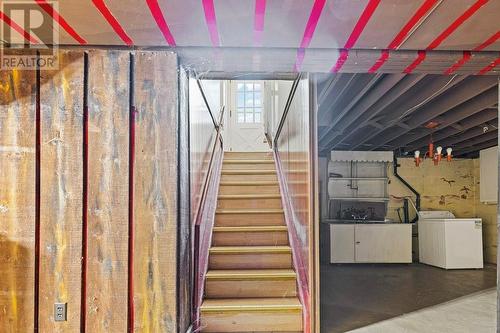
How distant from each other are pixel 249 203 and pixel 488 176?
5.64 m

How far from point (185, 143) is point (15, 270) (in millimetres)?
1294

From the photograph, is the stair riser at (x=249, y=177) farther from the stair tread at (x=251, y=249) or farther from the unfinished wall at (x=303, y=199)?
the stair tread at (x=251, y=249)

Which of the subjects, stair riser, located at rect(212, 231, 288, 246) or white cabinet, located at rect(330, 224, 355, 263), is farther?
white cabinet, located at rect(330, 224, 355, 263)

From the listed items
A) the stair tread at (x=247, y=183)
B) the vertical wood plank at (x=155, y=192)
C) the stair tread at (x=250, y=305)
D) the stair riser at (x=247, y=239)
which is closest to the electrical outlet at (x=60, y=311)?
the vertical wood plank at (x=155, y=192)

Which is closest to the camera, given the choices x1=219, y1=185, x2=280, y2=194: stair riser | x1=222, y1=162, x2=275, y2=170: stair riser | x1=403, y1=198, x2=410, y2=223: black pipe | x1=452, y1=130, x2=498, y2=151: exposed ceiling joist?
x1=219, y1=185, x2=280, y2=194: stair riser

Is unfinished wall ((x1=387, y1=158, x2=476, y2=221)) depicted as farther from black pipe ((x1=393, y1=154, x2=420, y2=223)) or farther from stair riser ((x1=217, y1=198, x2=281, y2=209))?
stair riser ((x1=217, y1=198, x2=281, y2=209))

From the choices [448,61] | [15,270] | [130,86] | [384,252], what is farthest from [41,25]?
[384,252]

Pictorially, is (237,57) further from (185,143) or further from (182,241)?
(182,241)

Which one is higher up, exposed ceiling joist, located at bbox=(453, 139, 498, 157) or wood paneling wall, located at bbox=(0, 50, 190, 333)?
exposed ceiling joist, located at bbox=(453, 139, 498, 157)

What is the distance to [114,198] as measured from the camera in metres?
2.50

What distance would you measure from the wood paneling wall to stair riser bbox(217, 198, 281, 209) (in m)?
2.44

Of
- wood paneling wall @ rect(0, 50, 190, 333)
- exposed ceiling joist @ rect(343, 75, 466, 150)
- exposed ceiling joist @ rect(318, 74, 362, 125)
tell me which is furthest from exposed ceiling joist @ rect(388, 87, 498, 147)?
wood paneling wall @ rect(0, 50, 190, 333)

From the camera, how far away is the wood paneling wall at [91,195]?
2.46 m

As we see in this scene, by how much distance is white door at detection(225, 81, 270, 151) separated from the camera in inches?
335
